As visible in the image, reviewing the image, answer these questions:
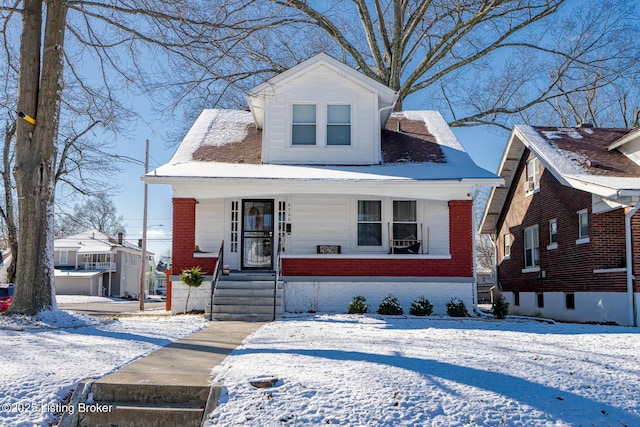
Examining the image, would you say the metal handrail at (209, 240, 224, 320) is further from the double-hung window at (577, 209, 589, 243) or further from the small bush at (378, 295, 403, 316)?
the double-hung window at (577, 209, 589, 243)

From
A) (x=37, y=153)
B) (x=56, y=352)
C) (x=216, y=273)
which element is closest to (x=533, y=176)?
(x=216, y=273)

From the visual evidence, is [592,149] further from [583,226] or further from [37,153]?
[37,153]

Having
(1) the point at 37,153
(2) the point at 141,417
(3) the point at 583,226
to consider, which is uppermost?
(1) the point at 37,153

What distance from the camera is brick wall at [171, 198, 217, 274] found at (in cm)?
1503

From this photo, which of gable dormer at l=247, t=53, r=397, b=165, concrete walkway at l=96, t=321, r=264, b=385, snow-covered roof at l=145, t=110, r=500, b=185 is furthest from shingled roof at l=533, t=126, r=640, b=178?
concrete walkway at l=96, t=321, r=264, b=385

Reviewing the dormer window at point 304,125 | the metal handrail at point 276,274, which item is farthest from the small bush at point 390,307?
the dormer window at point 304,125

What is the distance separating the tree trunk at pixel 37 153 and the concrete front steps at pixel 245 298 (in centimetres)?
354

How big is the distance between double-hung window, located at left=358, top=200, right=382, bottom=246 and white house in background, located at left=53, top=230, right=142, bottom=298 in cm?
3768

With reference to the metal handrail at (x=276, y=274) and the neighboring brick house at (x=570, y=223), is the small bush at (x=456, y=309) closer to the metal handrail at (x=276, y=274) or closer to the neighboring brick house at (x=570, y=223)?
the neighboring brick house at (x=570, y=223)

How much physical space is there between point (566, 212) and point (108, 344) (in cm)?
1374

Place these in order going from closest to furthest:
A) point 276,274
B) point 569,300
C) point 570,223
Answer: point 276,274, point 570,223, point 569,300

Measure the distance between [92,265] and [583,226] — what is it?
44234 millimetres

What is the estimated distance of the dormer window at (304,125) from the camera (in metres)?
16.6

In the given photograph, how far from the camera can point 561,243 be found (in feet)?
56.9
